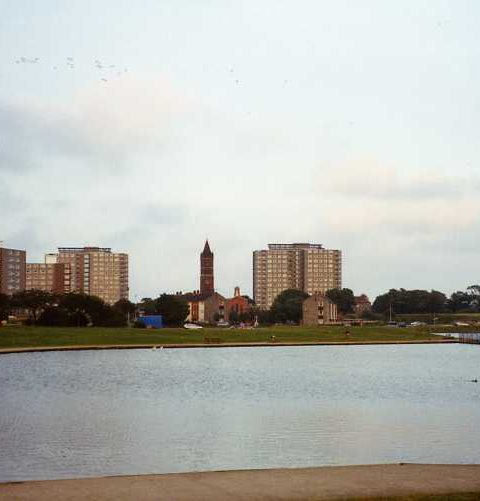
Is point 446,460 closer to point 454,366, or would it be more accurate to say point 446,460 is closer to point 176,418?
point 176,418

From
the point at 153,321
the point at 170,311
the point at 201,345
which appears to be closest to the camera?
the point at 201,345

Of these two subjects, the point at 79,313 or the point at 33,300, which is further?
the point at 33,300

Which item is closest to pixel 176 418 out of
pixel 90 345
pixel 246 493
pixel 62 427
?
pixel 62 427

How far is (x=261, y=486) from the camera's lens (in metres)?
20.4

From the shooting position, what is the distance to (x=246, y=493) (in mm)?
19359

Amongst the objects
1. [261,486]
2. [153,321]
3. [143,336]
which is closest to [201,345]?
[143,336]

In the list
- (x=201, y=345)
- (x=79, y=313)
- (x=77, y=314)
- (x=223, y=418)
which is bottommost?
(x=223, y=418)

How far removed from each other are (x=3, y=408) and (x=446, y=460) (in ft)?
87.2

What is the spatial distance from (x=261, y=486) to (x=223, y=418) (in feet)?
71.5

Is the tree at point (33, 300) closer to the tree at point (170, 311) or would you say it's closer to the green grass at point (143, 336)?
the tree at point (170, 311)

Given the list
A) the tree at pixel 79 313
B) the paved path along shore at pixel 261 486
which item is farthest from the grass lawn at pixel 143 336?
the paved path along shore at pixel 261 486

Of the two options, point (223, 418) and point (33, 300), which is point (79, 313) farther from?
point (223, 418)

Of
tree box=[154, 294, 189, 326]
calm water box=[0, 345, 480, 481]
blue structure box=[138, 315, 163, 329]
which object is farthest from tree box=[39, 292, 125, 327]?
calm water box=[0, 345, 480, 481]

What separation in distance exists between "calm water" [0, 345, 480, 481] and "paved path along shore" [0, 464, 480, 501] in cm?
591
